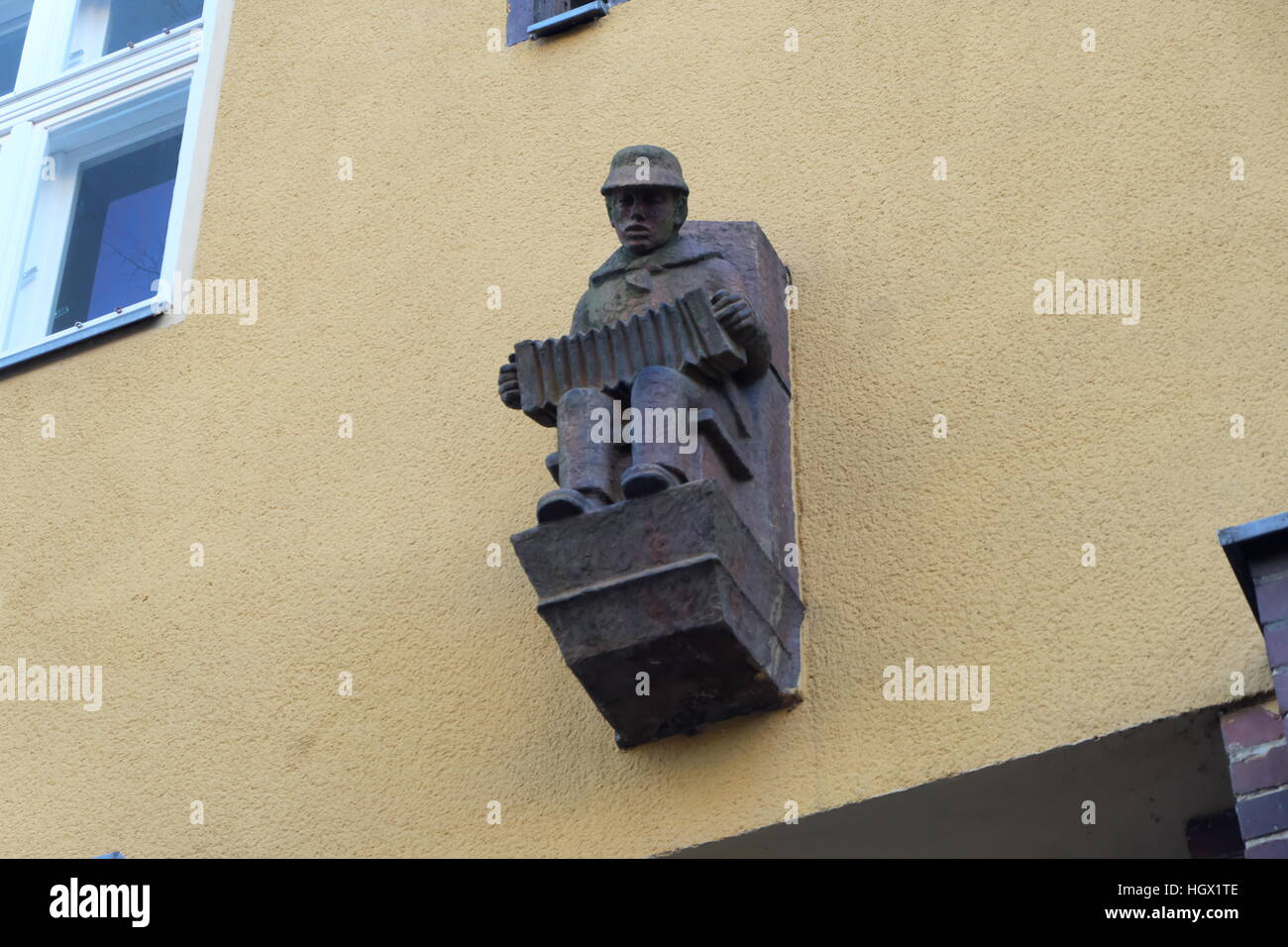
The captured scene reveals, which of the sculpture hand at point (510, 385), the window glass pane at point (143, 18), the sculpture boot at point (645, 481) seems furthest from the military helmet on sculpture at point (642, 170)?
the window glass pane at point (143, 18)

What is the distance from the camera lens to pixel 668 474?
3758mm

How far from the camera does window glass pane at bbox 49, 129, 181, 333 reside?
546cm

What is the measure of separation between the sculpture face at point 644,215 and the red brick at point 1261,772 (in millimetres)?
1458

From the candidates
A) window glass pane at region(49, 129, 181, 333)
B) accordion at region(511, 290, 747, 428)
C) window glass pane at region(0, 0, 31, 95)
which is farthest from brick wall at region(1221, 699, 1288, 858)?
window glass pane at region(0, 0, 31, 95)

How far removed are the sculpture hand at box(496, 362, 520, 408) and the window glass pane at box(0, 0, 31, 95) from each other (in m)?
2.64

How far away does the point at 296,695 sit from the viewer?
4.39m

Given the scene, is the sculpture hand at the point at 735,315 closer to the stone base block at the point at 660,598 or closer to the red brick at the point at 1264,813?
the stone base block at the point at 660,598

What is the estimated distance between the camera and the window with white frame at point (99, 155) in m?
5.43

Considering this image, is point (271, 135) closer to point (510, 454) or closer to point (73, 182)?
point (73, 182)

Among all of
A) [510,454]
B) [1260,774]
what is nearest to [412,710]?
[510,454]

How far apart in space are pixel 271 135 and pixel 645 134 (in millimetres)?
1034

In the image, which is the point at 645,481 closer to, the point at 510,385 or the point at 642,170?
the point at 510,385

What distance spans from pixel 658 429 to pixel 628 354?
0.64 feet

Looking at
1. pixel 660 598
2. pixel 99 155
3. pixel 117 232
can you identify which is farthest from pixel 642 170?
pixel 99 155
